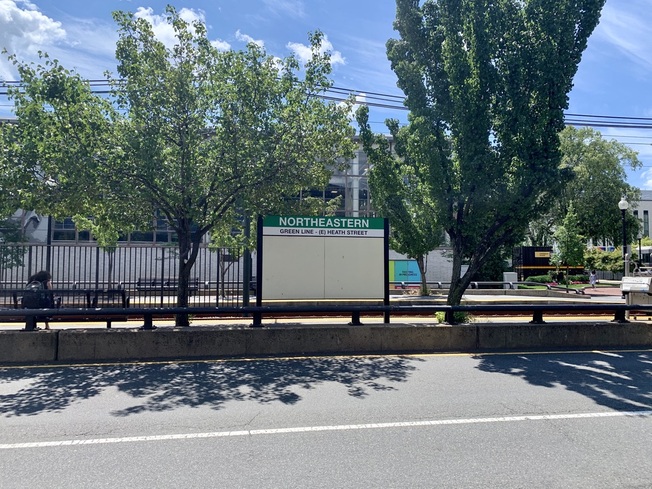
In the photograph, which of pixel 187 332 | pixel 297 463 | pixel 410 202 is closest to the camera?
pixel 297 463

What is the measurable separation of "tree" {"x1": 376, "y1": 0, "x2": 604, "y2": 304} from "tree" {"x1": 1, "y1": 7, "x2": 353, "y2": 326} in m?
3.02

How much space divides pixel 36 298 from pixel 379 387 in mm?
8082

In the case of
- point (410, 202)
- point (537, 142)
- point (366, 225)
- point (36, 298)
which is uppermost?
point (537, 142)

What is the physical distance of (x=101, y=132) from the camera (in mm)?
9633

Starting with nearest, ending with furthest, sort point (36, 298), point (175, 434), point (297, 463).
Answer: point (297, 463) < point (175, 434) < point (36, 298)

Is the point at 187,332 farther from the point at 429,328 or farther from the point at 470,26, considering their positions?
the point at 470,26

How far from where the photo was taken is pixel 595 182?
143 feet

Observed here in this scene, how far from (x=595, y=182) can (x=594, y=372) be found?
4164 cm

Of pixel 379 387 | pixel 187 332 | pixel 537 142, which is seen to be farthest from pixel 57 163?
pixel 537 142

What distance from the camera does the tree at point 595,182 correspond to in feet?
142

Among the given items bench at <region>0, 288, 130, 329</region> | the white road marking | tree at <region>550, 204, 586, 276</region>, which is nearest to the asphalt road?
the white road marking

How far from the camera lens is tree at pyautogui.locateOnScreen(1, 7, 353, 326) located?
9.45 meters

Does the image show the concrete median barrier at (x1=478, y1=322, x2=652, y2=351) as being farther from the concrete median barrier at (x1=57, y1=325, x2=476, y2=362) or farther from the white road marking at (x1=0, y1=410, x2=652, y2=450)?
the white road marking at (x1=0, y1=410, x2=652, y2=450)

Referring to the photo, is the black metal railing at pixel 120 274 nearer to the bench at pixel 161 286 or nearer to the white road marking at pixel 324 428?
the bench at pixel 161 286
